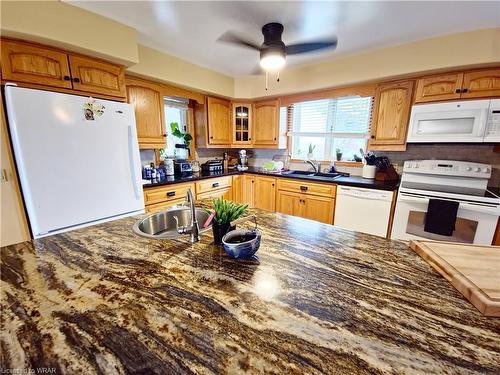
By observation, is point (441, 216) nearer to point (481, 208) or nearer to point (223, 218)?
point (481, 208)

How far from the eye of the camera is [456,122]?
2.07m

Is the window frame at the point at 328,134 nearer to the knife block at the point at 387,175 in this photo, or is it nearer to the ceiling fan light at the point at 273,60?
the knife block at the point at 387,175

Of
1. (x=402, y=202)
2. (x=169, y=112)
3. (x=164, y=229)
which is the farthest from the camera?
(x=169, y=112)

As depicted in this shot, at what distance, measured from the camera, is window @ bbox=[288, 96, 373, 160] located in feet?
9.48

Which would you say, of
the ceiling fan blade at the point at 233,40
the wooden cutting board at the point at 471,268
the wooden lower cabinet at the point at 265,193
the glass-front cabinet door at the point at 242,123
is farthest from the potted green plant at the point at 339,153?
the wooden cutting board at the point at 471,268

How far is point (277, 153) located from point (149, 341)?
347 centimetres

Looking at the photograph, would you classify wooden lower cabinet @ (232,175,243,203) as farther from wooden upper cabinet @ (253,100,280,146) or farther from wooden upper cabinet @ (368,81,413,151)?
wooden upper cabinet @ (368,81,413,151)

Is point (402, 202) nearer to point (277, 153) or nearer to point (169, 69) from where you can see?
point (277, 153)

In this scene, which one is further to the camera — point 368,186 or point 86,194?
point 368,186

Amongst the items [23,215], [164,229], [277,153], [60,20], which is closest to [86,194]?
[23,215]

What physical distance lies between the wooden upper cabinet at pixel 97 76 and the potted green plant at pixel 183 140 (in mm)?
1055

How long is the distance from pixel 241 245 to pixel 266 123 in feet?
9.68

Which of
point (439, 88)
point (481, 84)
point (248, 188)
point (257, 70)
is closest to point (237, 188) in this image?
point (248, 188)

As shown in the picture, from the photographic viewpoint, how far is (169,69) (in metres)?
2.52
